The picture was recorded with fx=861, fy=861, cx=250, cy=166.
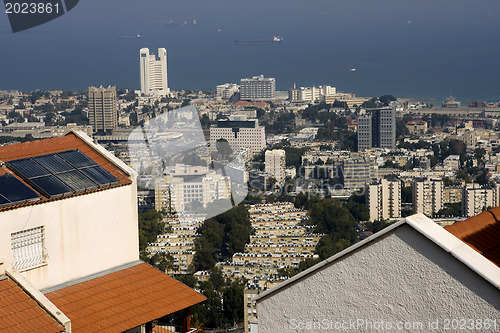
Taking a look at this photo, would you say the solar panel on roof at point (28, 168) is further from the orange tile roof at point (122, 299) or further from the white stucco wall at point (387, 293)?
the white stucco wall at point (387, 293)

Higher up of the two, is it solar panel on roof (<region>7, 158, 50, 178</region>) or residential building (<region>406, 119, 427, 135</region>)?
solar panel on roof (<region>7, 158, 50, 178</region>)

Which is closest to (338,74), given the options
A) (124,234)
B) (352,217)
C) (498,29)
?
(498,29)

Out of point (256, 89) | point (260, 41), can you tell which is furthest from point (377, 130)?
point (260, 41)

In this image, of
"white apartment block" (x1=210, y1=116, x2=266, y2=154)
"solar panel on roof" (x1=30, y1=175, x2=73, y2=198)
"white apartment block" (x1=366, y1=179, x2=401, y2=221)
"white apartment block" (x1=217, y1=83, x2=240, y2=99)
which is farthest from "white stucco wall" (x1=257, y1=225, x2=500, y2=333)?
"white apartment block" (x1=217, y1=83, x2=240, y2=99)

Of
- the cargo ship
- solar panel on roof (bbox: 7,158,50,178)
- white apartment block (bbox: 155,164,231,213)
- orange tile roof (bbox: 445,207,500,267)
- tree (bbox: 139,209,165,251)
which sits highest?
the cargo ship

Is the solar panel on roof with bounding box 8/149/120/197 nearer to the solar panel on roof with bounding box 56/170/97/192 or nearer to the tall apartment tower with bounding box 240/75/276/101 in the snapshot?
the solar panel on roof with bounding box 56/170/97/192

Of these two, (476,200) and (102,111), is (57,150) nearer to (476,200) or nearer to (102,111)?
(476,200)
